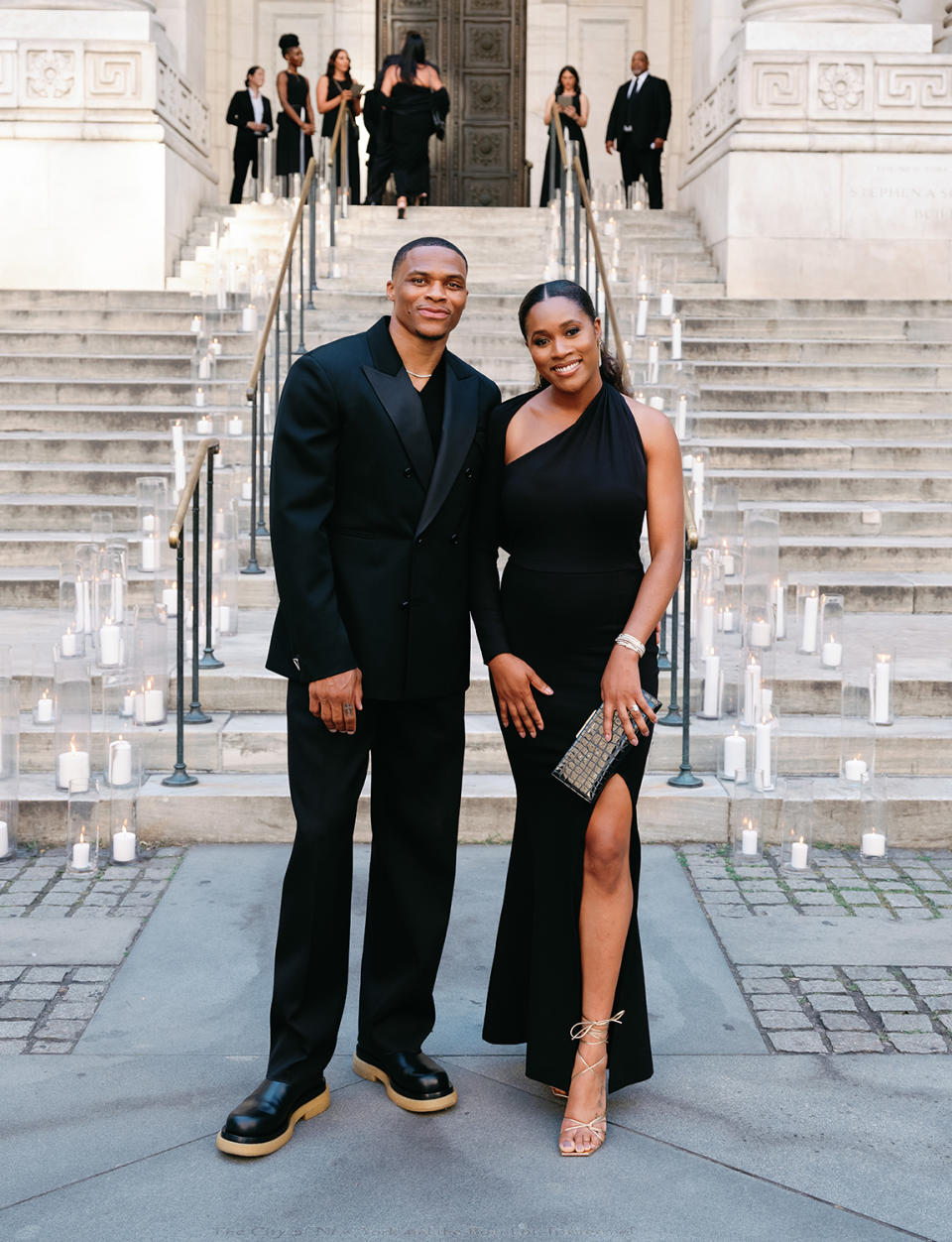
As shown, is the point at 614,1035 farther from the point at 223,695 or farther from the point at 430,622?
the point at 223,695

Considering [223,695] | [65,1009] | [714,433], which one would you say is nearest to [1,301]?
[714,433]

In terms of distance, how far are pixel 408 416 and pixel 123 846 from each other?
2724 millimetres

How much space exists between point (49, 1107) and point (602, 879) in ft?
4.81

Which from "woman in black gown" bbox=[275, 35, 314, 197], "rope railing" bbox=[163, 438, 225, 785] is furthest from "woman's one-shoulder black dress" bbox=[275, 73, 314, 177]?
"rope railing" bbox=[163, 438, 225, 785]

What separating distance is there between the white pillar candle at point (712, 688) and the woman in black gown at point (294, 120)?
11.5m

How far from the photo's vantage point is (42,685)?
659 centimetres

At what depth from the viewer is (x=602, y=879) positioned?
3609 millimetres

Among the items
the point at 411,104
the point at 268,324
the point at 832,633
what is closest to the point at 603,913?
the point at 832,633

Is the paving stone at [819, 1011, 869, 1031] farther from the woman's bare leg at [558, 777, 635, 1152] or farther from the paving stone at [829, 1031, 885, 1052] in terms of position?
the woman's bare leg at [558, 777, 635, 1152]

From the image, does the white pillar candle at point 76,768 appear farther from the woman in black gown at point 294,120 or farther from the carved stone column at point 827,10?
the woman in black gown at point 294,120

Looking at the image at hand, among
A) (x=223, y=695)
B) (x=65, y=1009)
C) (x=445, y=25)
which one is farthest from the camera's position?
(x=445, y=25)

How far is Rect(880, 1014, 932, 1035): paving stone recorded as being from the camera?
417 cm

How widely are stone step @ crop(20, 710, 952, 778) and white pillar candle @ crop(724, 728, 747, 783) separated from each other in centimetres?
12

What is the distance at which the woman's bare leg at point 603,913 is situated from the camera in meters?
3.59
